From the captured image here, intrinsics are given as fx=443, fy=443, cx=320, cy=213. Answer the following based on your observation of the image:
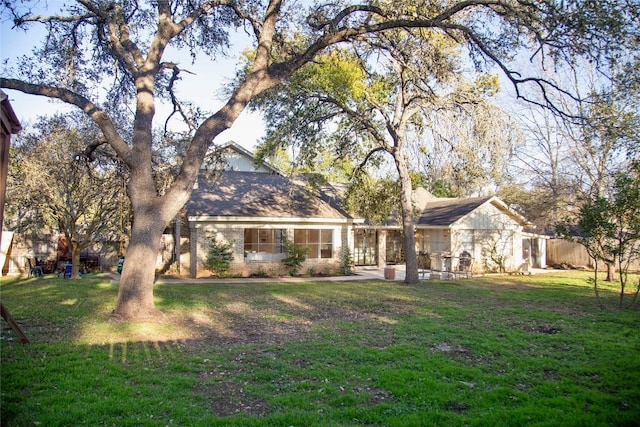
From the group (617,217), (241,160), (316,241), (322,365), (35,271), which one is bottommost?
(322,365)

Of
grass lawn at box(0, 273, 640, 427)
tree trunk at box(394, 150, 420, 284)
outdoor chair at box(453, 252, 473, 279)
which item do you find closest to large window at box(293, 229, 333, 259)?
tree trunk at box(394, 150, 420, 284)

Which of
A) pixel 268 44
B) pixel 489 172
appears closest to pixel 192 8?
pixel 268 44

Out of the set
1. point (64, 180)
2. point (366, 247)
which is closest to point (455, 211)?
point (366, 247)

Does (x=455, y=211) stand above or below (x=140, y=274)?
above

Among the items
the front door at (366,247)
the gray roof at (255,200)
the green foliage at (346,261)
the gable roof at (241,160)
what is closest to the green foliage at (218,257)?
the gray roof at (255,200)

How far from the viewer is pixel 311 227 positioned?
68.4 ft

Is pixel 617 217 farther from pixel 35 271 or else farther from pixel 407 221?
pixel 35 271

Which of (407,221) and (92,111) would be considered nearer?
(92,111)

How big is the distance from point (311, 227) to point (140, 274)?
1220 centimetres

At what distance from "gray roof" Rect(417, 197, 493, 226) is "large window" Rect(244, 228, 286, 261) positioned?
850cm

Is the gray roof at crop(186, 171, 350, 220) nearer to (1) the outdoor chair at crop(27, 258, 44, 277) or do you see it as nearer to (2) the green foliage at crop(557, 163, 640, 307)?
(1) the outdoor chair at crop(27, 258, 44, 277)

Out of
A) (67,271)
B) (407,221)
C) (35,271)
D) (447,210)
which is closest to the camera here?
(407,221)

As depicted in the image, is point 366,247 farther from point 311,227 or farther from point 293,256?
point 293,256

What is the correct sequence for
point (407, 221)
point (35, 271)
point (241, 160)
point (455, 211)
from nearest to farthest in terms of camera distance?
point (407, 221) → point (35, 271) → point (455, 211) → point (241, 160)
